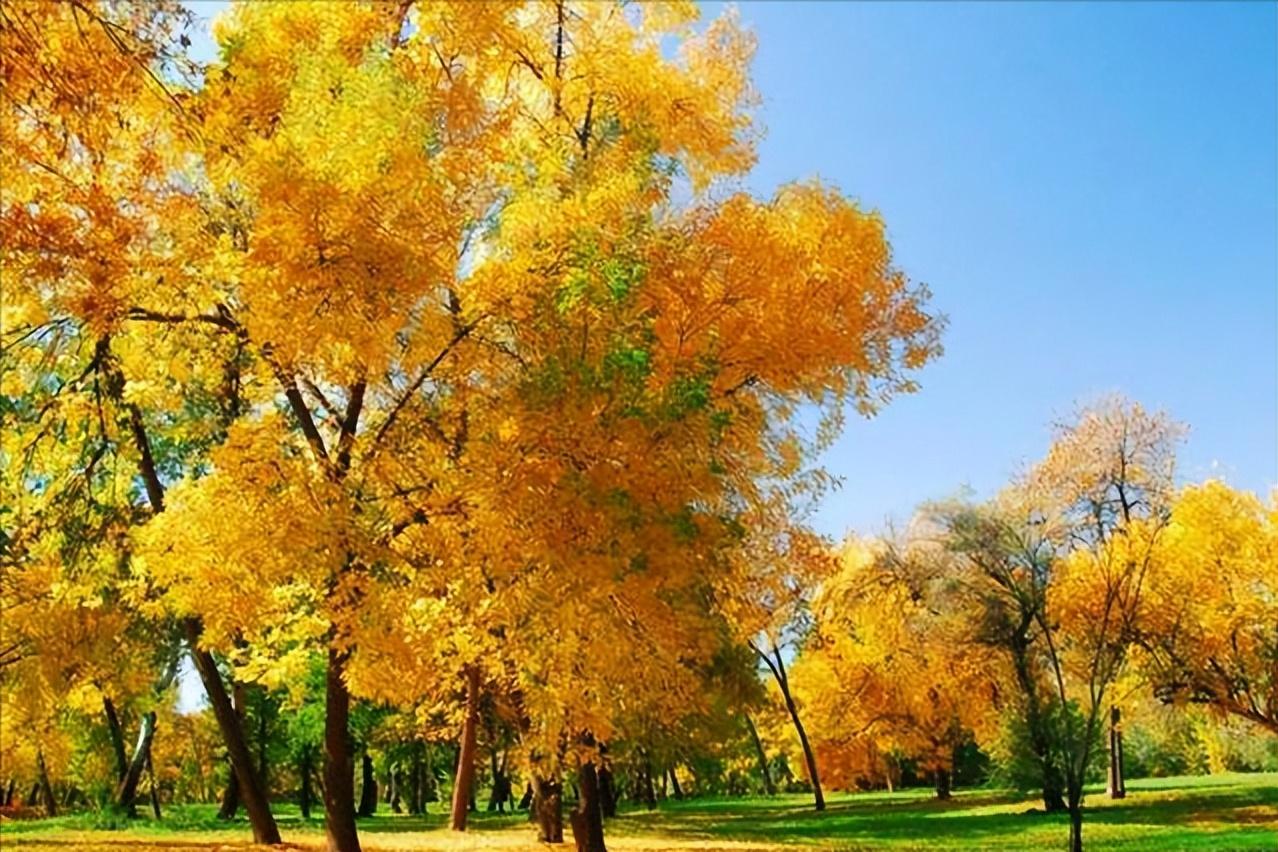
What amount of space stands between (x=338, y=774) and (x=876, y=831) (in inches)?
535

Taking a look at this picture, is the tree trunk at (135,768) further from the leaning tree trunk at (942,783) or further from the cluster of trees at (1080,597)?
the leaning tree trunk at (942,783)

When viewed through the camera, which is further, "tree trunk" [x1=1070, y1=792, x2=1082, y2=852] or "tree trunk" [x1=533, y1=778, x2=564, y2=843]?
"tree trunk" [x1=533, y1=778, x2=564, y2=843]

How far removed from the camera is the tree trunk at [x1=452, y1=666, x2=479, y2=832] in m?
15.8

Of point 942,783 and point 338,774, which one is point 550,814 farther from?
point 942,783

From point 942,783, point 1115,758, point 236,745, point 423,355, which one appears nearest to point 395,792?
point 942,783

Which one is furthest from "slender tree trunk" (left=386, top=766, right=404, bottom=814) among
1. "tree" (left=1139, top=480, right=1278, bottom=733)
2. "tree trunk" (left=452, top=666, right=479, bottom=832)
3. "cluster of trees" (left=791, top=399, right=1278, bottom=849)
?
"tree" (left=1139, top=480, right=1278, bottom=733)

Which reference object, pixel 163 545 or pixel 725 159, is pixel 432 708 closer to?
pixel 163 545

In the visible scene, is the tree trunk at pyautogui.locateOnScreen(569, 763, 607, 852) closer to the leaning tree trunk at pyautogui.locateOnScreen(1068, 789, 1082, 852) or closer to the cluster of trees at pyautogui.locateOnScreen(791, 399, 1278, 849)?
the cluster of trees at pyautogui.locateOnScreen(791, 399, 1278, 849)

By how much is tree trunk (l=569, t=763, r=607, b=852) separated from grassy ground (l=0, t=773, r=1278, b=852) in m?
2.99

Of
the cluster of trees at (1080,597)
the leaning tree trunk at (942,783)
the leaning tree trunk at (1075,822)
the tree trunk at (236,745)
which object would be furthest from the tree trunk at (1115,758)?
the tree trunk at (236,745)

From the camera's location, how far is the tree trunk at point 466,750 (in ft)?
52.0

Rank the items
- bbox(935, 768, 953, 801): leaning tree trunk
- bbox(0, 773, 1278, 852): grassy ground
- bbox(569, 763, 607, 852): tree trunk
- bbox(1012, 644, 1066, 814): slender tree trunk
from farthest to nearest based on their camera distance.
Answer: bbox(935, 768, 953, 801): leaning tree trunk
bbox(1012, 644, 1066, 814): slender tree trunk
bbox(0, 773, 1278, 852): grassy ground
bbox(569, 763, 607, 852): tree trunk

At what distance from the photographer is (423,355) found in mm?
9234

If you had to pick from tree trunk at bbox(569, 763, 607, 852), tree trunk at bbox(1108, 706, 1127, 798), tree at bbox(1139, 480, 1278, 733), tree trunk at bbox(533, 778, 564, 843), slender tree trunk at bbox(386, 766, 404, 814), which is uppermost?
tree at bbox(1139, 480, 1278, 733)
